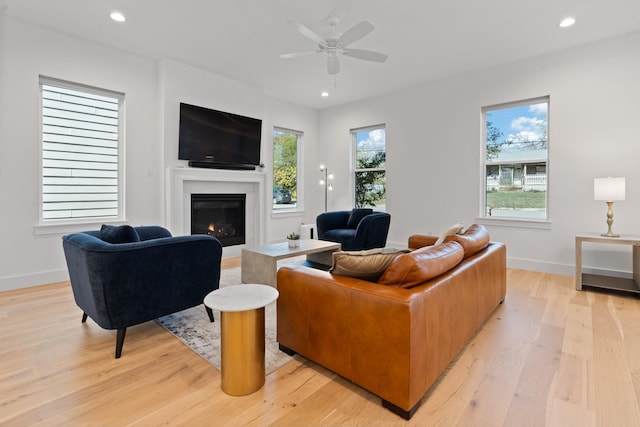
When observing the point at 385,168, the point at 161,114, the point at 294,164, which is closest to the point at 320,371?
the point at 161,114

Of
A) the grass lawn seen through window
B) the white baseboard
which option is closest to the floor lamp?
the grass lawn seen through window

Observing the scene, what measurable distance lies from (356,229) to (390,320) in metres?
3.29

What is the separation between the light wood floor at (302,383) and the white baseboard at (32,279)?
42.5 inches

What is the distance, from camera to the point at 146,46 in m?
3.87

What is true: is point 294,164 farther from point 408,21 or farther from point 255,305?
point 255,305

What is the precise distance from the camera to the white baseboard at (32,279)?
333 cm

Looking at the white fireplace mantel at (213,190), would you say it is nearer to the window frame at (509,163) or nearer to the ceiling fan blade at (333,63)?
the ceiling fan blade at (333,63)

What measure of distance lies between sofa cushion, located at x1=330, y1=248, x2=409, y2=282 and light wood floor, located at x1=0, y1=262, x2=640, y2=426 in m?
0.62

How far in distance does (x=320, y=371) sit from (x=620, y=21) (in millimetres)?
4557

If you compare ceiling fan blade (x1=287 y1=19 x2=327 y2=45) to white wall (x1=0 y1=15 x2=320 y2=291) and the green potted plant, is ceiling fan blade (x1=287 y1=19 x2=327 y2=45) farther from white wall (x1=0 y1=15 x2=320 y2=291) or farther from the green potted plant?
white wall (x1=0 y1=15 x2=320 y2=291)

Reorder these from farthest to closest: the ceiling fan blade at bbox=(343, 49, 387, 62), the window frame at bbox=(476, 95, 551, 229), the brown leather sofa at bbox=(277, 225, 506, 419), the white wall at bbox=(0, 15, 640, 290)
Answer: the window frame at bbox=(476, 95, 551, 229)
the white wall at bbox=(0, 15, 640, 290)
the ceiling fan blade at bbox=(343, 49, 387, 62)
the brown leather sofa at bbox=(277, 225, 506, 419)

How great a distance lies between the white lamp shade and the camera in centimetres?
325

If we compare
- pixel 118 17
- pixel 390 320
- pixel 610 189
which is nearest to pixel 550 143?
pixel 610 189

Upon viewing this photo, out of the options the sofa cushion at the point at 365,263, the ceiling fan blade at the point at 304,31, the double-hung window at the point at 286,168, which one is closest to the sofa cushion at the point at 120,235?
the sofa cushion at the point at 365,263
